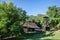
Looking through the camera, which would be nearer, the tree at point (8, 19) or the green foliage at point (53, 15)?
the tree at point (8, 19)

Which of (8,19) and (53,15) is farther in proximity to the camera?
(53,15)

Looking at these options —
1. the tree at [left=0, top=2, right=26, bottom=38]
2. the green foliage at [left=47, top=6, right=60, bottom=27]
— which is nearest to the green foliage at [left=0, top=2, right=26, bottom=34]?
the tree at [left=0, top=2, right=26, bottom=38]

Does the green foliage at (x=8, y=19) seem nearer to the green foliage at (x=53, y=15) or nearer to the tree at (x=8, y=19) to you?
the tree at (x=8, y=19)

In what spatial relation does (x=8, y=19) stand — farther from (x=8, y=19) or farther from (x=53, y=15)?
(x=53, y=15)

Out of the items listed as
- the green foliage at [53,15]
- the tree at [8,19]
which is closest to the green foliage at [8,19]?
the tree at [8,19]

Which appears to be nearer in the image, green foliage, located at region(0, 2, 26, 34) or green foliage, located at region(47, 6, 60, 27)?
green foliage, located at region(0, 2, 26, 34)

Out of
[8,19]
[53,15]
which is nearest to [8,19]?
[8,19]

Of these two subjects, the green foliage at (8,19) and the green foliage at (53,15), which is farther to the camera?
the green foliage at (53,15)

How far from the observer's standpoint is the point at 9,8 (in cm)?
4438

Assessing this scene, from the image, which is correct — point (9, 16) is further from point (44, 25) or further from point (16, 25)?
point (44, 25)

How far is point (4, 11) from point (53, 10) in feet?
171

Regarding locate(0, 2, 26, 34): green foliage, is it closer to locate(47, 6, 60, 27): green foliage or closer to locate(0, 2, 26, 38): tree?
locate(0, 2, 26, 38): tree

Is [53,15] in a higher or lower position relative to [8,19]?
higher

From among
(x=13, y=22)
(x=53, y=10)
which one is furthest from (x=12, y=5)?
(x=53, y=10)
